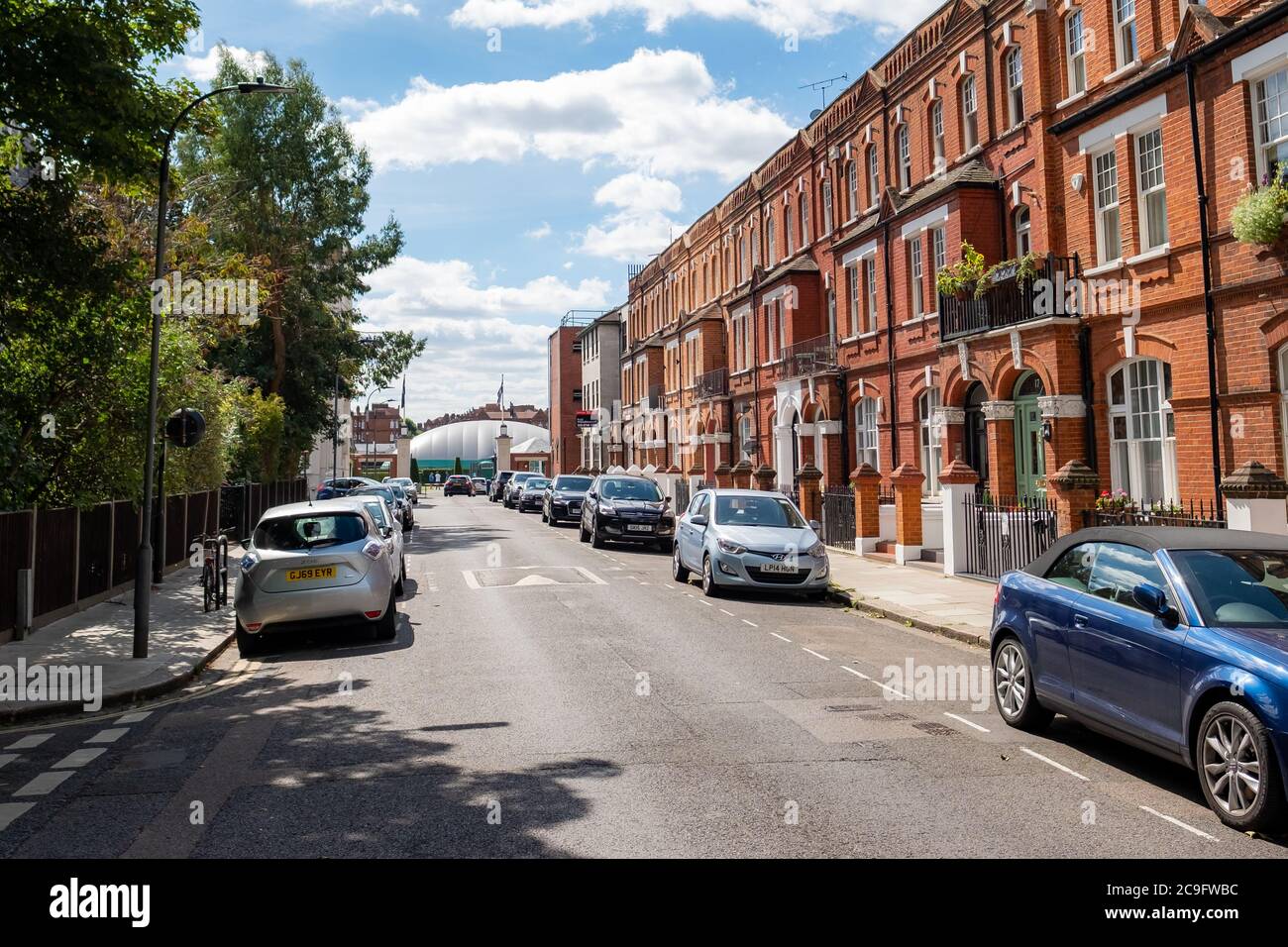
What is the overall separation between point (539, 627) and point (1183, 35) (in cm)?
1411

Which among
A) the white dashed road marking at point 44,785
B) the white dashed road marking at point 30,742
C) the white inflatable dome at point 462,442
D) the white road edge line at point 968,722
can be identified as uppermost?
the white inflatable dome at point 462,442

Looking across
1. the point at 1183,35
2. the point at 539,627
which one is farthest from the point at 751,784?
the point at 1183,35

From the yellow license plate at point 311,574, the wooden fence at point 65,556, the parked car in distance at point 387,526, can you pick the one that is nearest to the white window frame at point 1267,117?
the parked car in distance at point 387,526

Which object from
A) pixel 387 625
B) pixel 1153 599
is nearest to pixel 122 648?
pixel 387 625

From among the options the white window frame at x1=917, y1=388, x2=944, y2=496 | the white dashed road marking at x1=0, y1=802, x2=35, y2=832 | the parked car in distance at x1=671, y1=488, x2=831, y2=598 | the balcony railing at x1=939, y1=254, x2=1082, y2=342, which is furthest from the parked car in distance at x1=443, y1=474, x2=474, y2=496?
the white dashed road marking at x1=0, y1=802, x2=35, y2=832

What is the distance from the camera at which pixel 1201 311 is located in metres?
15.7

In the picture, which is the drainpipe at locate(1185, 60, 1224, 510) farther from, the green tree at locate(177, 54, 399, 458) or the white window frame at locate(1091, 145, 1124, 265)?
the green tree at locate(177, 54, 399, 458)

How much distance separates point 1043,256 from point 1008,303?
135 cm

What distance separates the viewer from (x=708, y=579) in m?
15.7

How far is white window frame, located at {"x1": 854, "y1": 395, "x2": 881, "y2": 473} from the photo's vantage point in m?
27.4

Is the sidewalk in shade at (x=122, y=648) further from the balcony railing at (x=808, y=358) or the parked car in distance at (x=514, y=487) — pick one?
the parked car in distance at (x=514, y=487)

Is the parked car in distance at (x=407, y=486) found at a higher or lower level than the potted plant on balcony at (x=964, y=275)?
lower

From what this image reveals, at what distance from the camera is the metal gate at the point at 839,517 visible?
22.9m

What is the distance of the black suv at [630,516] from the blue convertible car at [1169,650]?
1731cm
